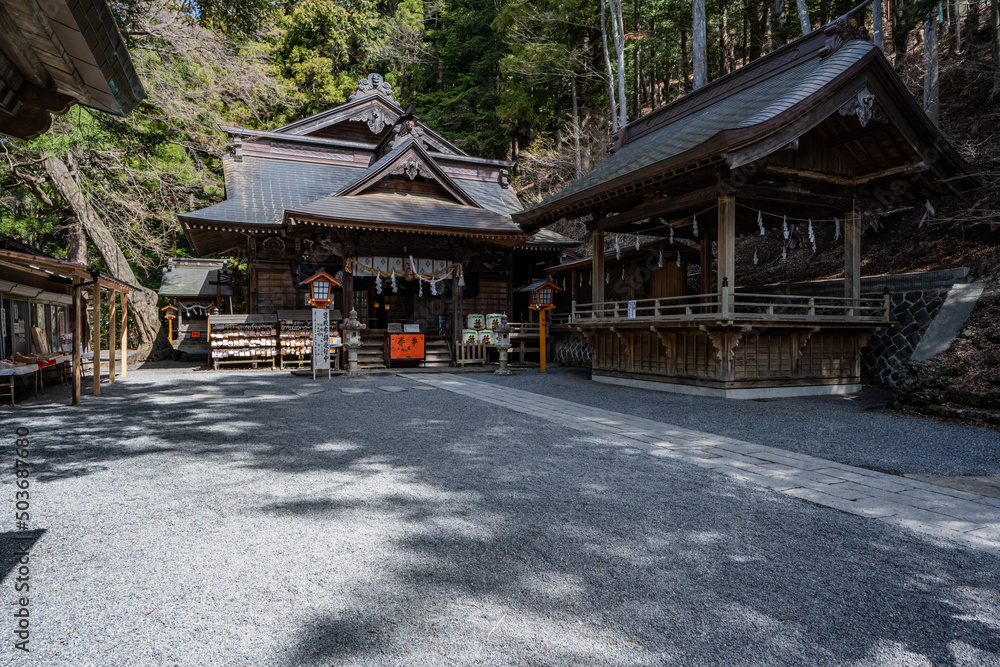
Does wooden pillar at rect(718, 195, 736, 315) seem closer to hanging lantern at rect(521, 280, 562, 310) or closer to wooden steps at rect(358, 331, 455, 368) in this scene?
hanging lantern at rect(521, 280, 562, 310)

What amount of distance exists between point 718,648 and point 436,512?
6.69 ft

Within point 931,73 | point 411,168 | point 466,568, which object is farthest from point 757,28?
point 466,568

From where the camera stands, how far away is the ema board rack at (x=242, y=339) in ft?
45.8

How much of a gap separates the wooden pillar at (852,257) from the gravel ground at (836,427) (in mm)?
2069

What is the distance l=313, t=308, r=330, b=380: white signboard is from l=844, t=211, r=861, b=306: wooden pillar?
11.2 m

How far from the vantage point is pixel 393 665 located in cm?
205

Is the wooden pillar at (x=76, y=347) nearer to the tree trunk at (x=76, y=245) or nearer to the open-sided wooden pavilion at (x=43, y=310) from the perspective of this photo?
the open-sided wooden pavilion at (x=43, y=310)

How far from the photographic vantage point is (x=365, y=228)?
1376 centimetres

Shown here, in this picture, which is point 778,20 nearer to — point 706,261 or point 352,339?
point 706,261

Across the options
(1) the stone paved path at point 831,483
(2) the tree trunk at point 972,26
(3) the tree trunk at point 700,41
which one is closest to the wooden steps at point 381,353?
(1) the stone paved path at point 831,483

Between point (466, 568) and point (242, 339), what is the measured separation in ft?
43.4

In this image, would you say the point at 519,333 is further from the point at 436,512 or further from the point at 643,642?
the point at 643,642

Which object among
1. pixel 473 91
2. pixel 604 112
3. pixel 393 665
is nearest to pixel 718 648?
pixel 393 665

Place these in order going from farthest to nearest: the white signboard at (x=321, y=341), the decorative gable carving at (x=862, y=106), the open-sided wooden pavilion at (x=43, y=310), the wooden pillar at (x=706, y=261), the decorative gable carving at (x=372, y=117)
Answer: the decorative gable carving at (x=372, y=117) < the wooden pillar at (x=706, y=261) < the white signboard at (x=321, y=341) < the decorative gable carving at (x=862, y=106) < the open-sided wooden pavilion at (x=43, y=310)
